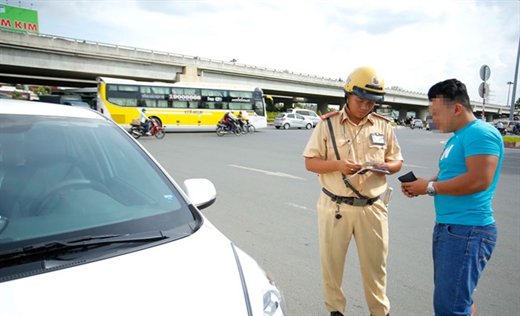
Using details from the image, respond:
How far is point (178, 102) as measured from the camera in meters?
23.5

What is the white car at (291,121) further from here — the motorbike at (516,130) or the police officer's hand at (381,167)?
the police officer's hand at (381,167)

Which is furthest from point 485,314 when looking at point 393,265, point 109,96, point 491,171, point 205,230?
point 109,96

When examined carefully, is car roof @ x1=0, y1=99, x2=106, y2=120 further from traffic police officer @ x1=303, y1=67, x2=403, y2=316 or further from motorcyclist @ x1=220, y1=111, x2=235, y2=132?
motorcyclist @ x1=220, y1=111, x2=235, y2=132

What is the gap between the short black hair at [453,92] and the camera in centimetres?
204

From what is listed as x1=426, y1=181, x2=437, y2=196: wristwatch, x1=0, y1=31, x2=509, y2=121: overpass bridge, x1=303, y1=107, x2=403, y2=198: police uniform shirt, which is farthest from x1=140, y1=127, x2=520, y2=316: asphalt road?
x1=0, y1=31, x2=509, y2=121: overpass bridge

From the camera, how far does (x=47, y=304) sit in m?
1.28

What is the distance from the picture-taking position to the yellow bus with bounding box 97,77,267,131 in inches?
851

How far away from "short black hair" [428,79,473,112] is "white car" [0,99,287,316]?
143 cm

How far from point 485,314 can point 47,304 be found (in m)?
3.02

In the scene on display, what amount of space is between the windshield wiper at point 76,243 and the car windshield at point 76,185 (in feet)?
0.14

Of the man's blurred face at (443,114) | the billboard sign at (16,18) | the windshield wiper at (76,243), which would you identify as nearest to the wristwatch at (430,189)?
the man's blurred face at (443,114)

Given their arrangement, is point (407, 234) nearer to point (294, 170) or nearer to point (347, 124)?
point (347, 124)

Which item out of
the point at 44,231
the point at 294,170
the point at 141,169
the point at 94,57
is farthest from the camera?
the point at 94,57

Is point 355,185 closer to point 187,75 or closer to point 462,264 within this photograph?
point 462,264
